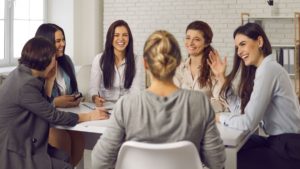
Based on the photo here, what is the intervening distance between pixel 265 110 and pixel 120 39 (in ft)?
4.75

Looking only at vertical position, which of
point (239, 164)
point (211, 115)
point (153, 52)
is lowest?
point (239, 164)

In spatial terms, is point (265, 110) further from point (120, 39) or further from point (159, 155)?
point (120, 39)

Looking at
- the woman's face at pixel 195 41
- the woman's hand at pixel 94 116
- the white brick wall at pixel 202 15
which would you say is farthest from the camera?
the white brick wall at pixel 202 15

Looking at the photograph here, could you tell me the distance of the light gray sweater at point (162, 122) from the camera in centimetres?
157

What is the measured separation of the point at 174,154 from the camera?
1.51m

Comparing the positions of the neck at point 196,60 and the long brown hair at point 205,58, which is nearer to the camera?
the long brown hair at point 205,58

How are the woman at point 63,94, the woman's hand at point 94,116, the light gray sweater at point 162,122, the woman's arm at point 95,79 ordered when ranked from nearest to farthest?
the light gray sweater at point 162,122
the woman's hand at point 94,116
the woman at point 63,94
the woman's arm at point 95,79

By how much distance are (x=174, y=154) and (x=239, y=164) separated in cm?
87

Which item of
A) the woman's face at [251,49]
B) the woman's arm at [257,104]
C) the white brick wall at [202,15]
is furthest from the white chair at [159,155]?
the white brick wall at [202,15]

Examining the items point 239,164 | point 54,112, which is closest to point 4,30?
point 54,112

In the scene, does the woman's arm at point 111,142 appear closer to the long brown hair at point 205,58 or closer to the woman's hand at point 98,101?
the woman's hand at point 98,101

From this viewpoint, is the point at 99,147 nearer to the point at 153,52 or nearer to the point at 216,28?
the point at 153,52

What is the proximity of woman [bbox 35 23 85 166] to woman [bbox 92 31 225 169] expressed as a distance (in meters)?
1.07

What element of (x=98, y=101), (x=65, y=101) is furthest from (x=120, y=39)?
(x=65, y=101)
